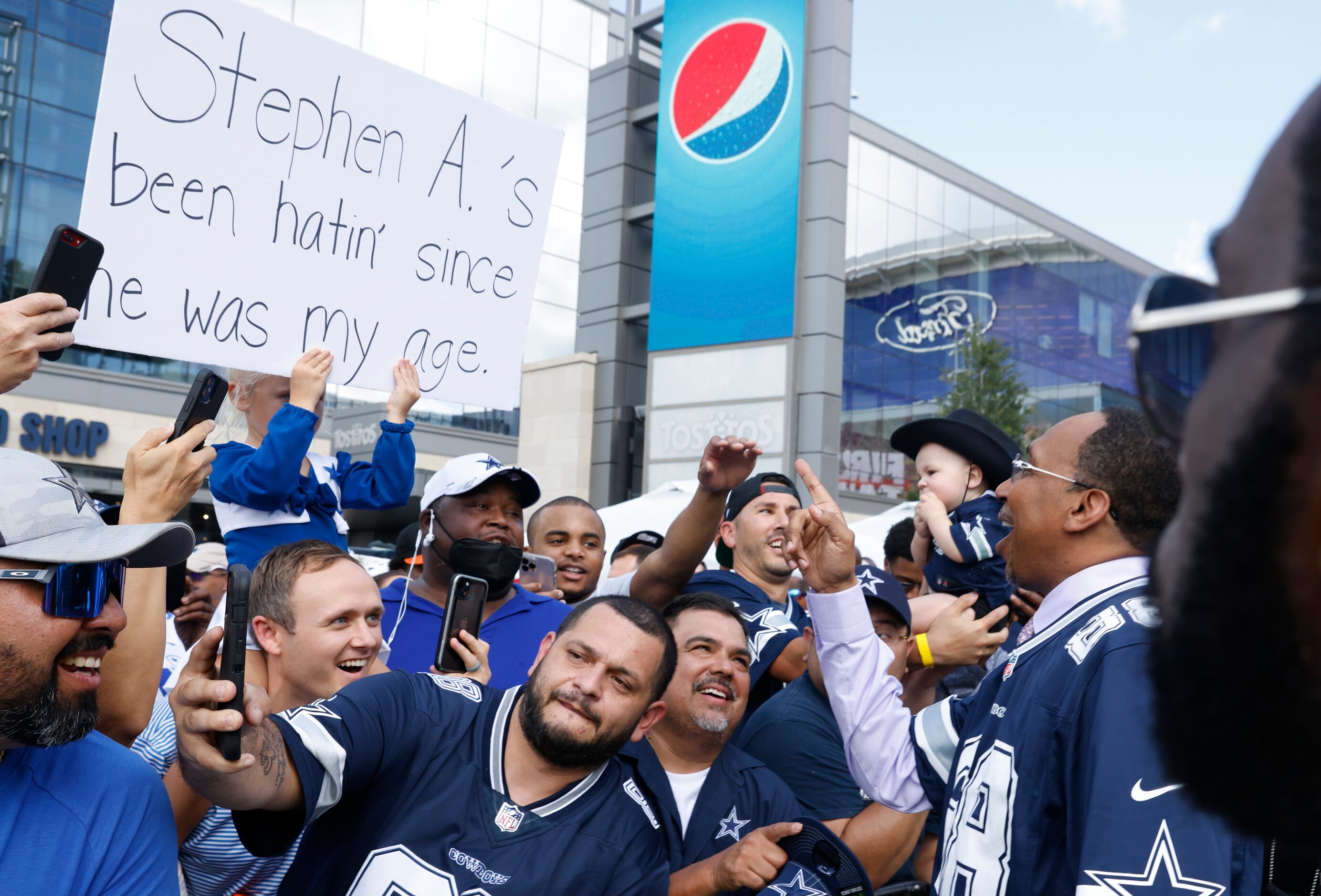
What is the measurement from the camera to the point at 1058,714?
6.27 feet

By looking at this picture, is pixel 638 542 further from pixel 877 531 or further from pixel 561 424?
pixel 561 424

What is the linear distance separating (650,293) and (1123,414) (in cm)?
1610

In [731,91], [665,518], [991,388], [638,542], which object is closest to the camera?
[638,542]

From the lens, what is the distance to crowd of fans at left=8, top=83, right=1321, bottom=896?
60cm

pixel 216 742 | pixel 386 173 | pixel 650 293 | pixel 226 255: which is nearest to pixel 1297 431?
pixel 216 742

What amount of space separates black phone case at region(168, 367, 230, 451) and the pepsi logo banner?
1499 centimetres

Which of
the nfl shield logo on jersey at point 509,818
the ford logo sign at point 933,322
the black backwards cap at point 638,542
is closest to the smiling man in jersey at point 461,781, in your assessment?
the nfl shield logo on jersey at point 509,818

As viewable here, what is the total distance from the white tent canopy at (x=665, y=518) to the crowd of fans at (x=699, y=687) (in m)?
4.88

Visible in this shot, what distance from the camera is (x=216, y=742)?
1800 mm

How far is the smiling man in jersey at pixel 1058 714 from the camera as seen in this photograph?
1.72m

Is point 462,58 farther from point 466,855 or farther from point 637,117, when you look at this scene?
point 466,855

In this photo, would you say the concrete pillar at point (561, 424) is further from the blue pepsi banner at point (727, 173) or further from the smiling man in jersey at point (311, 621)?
the smiling man in jersey at point (311, 621)

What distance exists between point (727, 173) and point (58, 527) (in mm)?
15919

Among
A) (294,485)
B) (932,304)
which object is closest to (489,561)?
(294,485)
